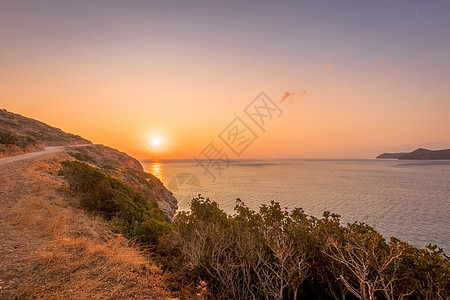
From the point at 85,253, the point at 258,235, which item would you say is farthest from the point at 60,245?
the point at 258,235

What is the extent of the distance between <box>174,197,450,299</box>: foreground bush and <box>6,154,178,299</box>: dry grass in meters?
2.62

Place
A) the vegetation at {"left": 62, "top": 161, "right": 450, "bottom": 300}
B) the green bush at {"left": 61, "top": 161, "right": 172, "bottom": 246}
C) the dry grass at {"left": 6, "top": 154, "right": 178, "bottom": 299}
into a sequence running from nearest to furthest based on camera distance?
1. the dry grass at {"left": 6, "top": 154, "right": 178, "bottom": 299}
2. the vegetation at {"left": 62, "top": 161, "right": 450, "bottom": 300}
3. the green bush at {"left": 61, "top": 161, "right": 172, "bottom": 246}

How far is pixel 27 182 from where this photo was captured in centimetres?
1666

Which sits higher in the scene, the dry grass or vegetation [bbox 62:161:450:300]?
the dry grass

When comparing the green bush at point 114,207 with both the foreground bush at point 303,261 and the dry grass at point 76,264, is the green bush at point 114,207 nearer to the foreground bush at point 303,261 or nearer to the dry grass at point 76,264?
the dry grass at point 76,264

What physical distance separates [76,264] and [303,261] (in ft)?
30.8

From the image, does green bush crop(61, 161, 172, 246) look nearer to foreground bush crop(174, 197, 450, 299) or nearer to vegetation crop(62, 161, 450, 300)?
vegetation crop(62, 161, 450, 300)

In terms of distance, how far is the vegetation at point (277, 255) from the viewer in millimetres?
7570

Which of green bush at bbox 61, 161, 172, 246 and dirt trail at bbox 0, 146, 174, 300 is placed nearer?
dirt trail at bbox 0, 146, 174, 300

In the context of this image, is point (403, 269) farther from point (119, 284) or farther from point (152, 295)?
point (119, 284)

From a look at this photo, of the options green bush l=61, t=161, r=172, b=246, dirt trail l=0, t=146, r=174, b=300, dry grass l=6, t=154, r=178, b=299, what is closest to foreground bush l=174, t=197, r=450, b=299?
green bush l=61, t=161, r=172, b=246

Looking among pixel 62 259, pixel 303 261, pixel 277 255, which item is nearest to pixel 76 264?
pixel 62 259

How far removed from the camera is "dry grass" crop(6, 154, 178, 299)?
19.2 ft

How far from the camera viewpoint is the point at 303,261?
32.3 ft
